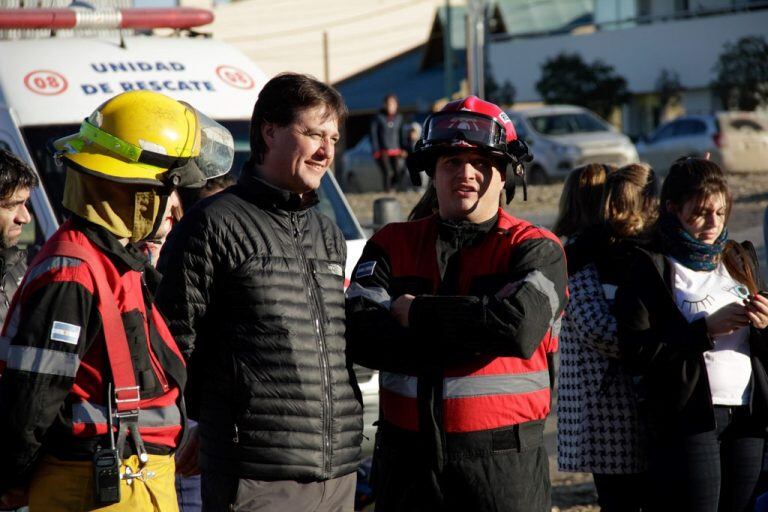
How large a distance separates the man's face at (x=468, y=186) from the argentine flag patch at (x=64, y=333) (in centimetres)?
134

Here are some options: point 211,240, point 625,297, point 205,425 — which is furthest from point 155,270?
point 625,297

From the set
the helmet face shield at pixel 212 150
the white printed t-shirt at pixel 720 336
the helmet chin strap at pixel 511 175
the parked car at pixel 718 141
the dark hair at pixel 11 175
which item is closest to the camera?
the helmet face shield at pixel 212 150

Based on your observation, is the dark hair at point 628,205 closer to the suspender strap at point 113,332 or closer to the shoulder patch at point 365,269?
the shoulder patch at point 365,269

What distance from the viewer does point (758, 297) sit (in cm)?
446

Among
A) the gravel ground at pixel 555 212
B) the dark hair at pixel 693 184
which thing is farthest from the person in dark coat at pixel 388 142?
the dark hair at pixel 693 184

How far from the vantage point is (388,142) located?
→ 24156 mm

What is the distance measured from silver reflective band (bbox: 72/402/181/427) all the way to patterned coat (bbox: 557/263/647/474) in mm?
2183

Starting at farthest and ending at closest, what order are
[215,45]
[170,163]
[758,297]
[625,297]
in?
1. [215,45]
2. [625,297]
3. [758,297]
4. [170,163]

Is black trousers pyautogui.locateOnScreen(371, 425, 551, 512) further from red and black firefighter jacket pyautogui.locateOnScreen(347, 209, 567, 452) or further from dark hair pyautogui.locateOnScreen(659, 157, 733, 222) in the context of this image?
dark hair pyautogui.locateOnScreen(659, 157, 733, 222)

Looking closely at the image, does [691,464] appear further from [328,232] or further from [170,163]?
[170,163]

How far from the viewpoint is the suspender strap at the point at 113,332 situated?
3.04 m

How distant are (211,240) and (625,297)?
1959 mm

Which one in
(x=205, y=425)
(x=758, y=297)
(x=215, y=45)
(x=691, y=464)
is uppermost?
(x=215, y=45)

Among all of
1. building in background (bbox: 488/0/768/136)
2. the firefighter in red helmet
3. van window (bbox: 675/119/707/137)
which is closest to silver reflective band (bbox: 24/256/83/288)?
the firefighter in red helmet
